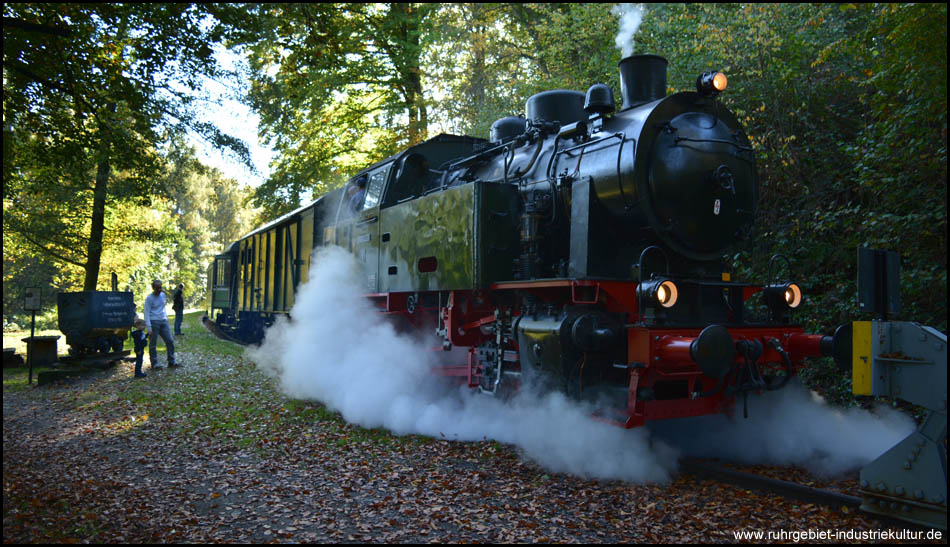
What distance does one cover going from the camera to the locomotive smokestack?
18.8 feet

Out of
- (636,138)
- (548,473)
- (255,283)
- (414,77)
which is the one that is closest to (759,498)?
(548,473)

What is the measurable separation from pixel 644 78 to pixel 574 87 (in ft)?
23.8

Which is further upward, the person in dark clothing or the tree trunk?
the tree trunk

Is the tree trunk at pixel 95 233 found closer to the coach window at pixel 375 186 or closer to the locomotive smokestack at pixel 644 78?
the coach window at pixel 375 186

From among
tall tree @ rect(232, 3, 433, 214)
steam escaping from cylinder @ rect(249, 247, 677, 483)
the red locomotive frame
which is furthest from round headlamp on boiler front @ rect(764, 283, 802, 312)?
tall tree @ rect(232, 3, 433, 214)

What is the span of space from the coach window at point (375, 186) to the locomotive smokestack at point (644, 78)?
11.3ft

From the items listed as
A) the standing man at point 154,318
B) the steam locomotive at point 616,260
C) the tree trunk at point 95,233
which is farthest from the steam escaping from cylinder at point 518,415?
the tree trunk at point 95,233

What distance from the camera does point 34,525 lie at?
357 cm

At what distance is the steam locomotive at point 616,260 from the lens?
470cm

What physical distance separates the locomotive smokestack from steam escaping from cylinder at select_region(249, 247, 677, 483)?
2.96 m

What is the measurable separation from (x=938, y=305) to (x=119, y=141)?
9230 millimetres

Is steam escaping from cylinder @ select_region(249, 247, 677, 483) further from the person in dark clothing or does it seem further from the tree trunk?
the tree trunk

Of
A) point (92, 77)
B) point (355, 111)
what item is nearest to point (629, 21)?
point (92, 77)

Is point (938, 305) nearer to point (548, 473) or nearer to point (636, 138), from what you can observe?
point (636, 138)
